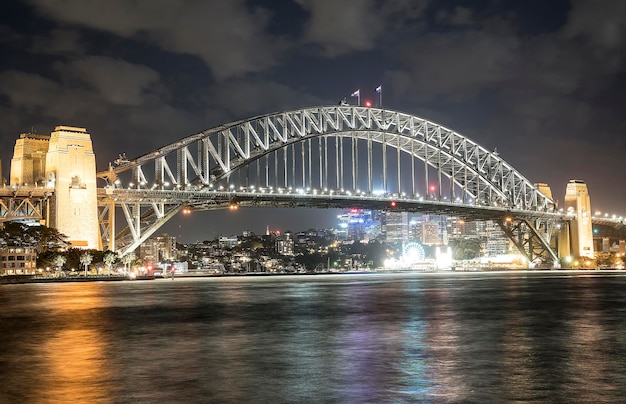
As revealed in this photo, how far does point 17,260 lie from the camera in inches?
2650

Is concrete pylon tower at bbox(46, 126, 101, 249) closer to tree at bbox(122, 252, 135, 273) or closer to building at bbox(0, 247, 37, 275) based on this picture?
tree at bbox(122, 252, 135, 273)

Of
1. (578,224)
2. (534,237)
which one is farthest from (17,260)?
(578,224)

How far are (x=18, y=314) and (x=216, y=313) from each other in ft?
20.3

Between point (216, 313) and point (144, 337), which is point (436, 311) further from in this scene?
point (144, 337)

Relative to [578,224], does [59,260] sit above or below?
below

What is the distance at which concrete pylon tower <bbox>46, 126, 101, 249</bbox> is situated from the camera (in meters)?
62.0

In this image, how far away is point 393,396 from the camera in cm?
948

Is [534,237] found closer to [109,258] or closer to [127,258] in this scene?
[127,258]

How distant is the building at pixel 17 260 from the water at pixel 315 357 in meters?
45.1

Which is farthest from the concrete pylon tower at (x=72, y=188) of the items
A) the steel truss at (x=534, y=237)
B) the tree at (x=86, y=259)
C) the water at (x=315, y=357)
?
the steel truss at (x=534, y=237)

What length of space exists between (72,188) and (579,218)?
72.4m

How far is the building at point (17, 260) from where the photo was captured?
66.0m

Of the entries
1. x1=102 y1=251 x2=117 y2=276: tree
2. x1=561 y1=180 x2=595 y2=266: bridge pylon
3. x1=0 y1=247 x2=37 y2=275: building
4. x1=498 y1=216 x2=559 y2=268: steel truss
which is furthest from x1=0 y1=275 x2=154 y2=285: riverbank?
x1=561 y1=180 x2=595 y2=266: bridge pylon

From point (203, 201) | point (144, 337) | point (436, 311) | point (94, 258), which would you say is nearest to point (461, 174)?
point (203, 201)
